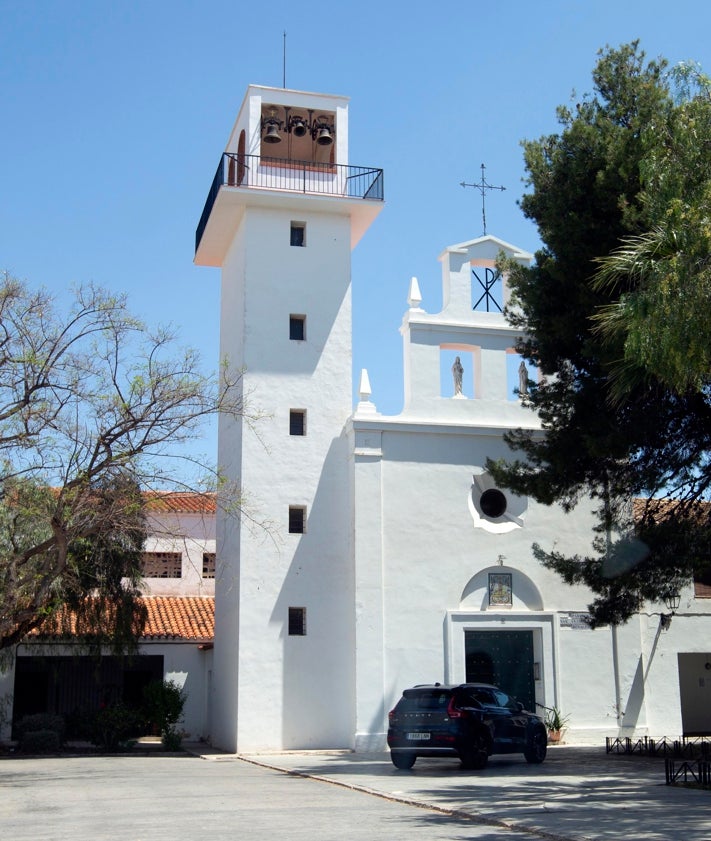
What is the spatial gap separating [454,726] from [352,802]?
14.9ft

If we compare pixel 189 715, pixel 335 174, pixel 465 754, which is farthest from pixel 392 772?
pixel 335 174

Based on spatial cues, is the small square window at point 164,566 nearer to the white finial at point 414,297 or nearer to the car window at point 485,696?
the white finial at point 414,297

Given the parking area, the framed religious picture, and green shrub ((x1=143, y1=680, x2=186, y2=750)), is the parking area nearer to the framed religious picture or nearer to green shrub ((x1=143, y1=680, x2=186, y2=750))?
the framed religious picture

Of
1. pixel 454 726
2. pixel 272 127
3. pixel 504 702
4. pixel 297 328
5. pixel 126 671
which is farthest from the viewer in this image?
pixel 126 671

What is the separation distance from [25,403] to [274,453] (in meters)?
8.61

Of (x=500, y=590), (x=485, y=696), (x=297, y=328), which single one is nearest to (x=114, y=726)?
(x=500, y=590)

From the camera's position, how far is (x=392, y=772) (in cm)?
1848

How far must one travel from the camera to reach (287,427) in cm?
2600

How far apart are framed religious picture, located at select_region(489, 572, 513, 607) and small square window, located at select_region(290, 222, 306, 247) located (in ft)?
32.9

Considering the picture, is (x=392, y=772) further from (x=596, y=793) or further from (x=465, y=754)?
(x=596, y=793)

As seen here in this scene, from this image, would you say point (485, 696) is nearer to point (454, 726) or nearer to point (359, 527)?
point (454, 726)

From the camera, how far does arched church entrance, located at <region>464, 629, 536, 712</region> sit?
25.3 m

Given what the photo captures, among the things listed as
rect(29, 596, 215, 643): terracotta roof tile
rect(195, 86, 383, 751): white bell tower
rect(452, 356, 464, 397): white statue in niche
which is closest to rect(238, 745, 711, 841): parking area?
rect(195, 86, 383, 751): white bell tower

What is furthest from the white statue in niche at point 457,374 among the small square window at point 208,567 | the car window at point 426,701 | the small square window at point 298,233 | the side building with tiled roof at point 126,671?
the small square window at point 208,567
